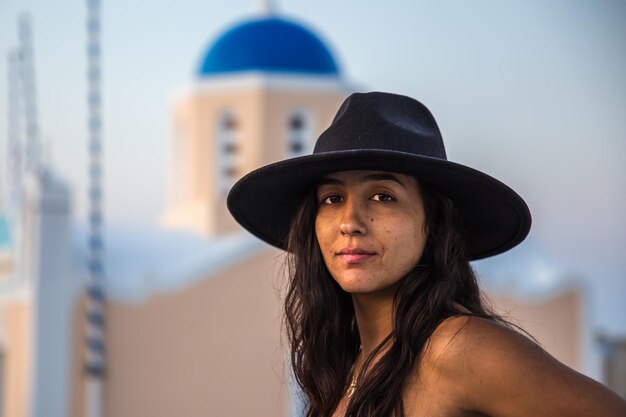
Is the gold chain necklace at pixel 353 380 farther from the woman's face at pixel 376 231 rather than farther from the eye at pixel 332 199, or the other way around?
the eye at pixel 332 199

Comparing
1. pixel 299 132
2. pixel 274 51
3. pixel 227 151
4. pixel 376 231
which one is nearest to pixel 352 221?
pixel 376 231

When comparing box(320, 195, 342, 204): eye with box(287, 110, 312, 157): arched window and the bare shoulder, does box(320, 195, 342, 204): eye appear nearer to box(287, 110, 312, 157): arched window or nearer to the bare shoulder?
the bare shoulder

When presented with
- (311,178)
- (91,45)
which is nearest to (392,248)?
(311,178)

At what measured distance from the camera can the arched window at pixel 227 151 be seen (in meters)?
19.5

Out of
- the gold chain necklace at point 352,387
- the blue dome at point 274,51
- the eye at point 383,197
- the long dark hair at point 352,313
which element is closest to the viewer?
the long dark hair at point 352,313

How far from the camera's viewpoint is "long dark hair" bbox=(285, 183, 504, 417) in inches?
84.4

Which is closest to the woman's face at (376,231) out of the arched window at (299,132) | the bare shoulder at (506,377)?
the bare shoulder at (506,377)

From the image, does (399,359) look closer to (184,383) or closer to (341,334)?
(341,334)

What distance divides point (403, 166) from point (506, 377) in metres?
0.51

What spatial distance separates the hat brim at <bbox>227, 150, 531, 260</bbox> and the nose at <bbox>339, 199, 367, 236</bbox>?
82mm

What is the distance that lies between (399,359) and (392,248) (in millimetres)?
233

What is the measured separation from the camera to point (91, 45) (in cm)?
1678

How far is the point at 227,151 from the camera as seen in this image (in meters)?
19.6

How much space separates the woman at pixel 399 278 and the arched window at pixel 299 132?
16.5m
